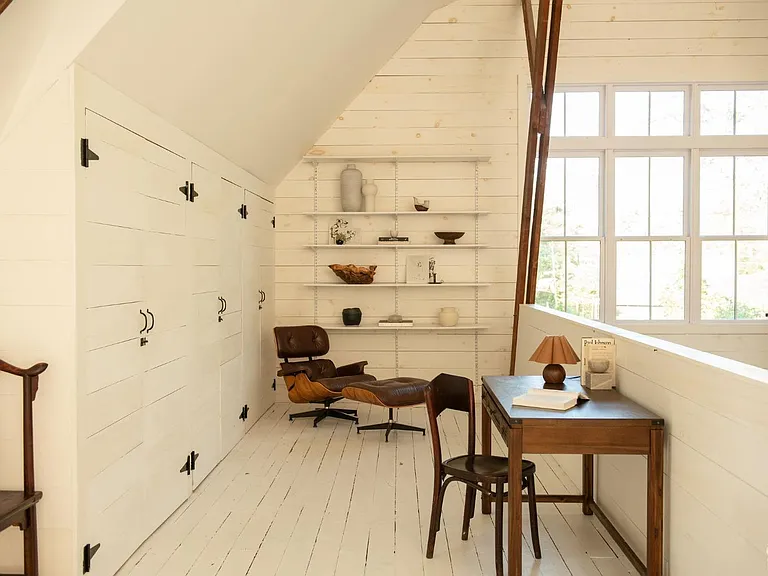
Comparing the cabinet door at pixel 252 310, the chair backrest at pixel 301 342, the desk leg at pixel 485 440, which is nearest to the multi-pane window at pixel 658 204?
the chair backrest at pixel 301 342

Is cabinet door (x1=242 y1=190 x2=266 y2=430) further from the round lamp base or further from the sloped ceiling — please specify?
the round lamp base

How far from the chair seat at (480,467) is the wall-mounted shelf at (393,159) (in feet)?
12.3

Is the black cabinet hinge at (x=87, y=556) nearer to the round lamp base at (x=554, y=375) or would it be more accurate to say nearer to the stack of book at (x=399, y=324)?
the round lamp base at (x=554, y=375)

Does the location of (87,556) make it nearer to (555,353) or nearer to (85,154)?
(85,154)

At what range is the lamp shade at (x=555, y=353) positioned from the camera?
3.38 m

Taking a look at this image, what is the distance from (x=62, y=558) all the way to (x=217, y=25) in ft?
7.54

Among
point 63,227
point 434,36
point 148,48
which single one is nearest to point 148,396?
point 63,227

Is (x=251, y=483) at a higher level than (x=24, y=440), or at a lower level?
lower

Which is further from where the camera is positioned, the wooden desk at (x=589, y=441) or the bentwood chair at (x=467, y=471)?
the bentwood chair at (x=467, y=471)

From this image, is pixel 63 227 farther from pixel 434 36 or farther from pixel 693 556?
pixel 434 36

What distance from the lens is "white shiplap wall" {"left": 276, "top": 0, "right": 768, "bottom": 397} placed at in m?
6.60

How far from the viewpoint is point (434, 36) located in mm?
6684

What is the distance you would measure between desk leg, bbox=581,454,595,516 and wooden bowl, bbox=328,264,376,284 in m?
3.15

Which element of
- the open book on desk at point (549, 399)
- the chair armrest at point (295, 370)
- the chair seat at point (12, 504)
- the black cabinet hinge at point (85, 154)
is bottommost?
the chair seat at point (12, 504)
